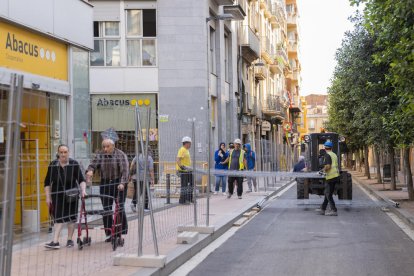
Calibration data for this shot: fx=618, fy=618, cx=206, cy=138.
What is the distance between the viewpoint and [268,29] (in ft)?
174

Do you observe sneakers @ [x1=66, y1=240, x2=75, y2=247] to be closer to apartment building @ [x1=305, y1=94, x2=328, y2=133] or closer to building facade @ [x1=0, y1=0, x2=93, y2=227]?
building facade @ [x1=0, y1=0, x2=93, y2=227]

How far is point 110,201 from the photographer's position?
27.5ft

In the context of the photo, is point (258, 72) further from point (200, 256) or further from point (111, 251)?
point (111, 251)

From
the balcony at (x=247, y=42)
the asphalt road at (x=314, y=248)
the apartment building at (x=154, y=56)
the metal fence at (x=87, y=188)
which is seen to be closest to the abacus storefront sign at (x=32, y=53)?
the metal fence at (x=87, y=188)

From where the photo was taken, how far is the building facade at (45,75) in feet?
19.8

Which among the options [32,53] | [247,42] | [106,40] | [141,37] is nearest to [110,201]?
[32,53]

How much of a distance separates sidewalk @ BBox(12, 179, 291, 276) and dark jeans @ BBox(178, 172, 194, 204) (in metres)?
0.16

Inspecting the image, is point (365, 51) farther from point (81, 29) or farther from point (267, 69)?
point (267, 69)

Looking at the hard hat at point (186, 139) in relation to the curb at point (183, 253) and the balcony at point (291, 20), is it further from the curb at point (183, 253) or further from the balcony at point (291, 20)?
the balcony at point (291, 20)

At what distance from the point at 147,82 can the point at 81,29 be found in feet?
39.5

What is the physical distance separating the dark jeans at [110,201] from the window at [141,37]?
16.9 m

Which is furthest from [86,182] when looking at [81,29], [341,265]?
[81,29]

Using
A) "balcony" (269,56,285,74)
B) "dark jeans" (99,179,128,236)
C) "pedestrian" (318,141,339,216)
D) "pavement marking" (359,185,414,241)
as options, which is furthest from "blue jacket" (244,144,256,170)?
"balcony" (269,56,285,74)

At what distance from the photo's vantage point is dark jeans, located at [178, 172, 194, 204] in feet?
34.8
